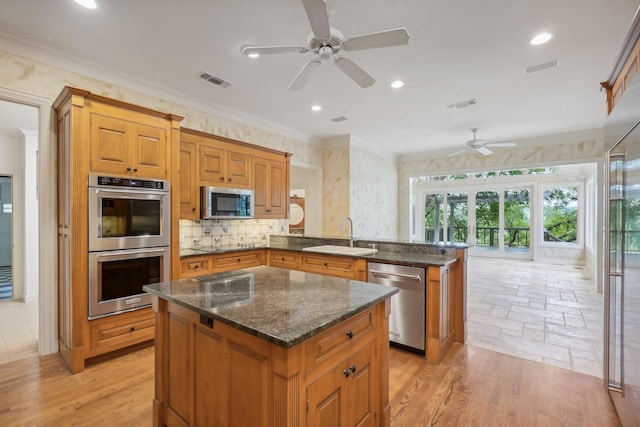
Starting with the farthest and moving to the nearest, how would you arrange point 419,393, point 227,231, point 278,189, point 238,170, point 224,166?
point 278,189 → point 227,231 → point 238,170 → point 224,166 → point 419,393

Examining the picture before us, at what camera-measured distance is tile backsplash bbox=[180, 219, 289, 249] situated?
3.93 m

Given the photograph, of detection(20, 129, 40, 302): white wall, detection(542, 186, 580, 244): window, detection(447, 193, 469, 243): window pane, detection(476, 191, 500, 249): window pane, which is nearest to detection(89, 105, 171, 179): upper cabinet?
detection(20, 129, 40, 302): white wall

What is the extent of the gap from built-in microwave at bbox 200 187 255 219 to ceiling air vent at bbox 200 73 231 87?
4.05 ft

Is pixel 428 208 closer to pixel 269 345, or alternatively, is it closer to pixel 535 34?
pixel 535 34

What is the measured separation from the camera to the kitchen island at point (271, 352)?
1164 mm

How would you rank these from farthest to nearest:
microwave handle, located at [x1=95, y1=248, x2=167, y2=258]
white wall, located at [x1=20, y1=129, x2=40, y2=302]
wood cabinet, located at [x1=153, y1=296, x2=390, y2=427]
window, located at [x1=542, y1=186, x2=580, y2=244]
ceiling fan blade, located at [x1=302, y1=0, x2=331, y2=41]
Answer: window, located at [x1=542, y1=186, x2=580, y2=244] → white wall, located at [x1=20, y1=129, x2=40, y2=302] → microwave handle, located at [x1=95, y1=248, x2=167, y2=258] → ceiling fan blade, located at [x1=302, y1=0, x2=331, y2=41] → wood cabinet, located at [x1=153, y1=296, x2=390, y2=427]

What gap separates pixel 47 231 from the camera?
276 centimetres

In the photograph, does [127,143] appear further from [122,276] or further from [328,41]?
[328,41]

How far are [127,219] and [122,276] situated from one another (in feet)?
1.69

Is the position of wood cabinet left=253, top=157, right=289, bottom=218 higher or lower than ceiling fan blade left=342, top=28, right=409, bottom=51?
lower

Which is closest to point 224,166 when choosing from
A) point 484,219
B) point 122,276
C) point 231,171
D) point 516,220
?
point 231,171

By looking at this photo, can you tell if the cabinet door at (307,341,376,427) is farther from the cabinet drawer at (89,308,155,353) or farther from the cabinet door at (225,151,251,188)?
the cabinet door at (225,151,251,188)

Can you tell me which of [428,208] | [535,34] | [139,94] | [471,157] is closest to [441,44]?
[535,34]

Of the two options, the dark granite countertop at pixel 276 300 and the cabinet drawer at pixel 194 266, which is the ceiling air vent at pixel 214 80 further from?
the dark granite countertop at pixel 276 300
